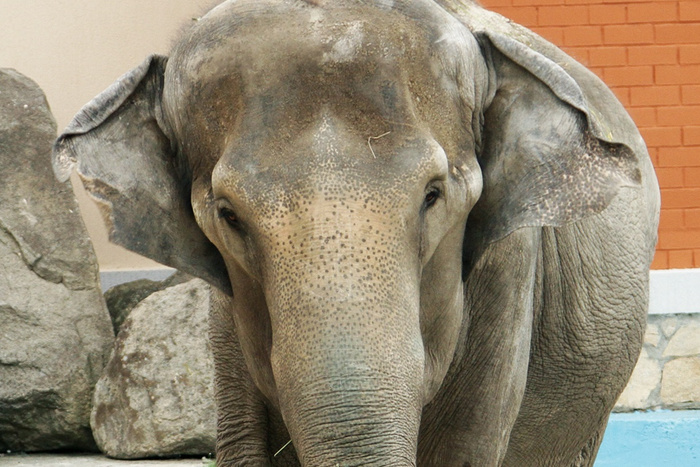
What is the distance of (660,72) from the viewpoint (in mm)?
6469

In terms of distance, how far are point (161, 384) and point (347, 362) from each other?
13.3ft

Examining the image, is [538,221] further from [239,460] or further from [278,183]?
[239,460]

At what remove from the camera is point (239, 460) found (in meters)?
3.51

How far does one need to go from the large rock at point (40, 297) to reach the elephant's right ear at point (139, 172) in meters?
3.67

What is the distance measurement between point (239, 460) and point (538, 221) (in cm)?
113

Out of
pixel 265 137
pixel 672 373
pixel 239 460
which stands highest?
pixel 265 137

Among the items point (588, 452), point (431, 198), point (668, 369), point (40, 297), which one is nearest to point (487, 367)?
point (431, 198)

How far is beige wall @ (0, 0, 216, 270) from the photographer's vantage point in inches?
290

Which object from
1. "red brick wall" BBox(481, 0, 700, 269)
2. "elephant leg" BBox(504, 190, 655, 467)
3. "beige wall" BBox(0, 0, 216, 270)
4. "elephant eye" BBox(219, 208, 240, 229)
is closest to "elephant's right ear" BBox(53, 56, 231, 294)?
"elephant eye" BBox(219, 208, 240, 229)

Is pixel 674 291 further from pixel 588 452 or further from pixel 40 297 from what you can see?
pixel 40 297

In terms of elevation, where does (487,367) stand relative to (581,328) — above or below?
above

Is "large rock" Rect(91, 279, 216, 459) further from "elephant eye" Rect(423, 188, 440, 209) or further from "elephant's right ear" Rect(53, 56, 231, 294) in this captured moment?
"elephant eye" Rect(423, 188, 440, 209)

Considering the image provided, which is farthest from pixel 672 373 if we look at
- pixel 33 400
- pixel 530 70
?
pixel 530 70

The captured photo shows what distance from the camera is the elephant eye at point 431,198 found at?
2598 millimetres
